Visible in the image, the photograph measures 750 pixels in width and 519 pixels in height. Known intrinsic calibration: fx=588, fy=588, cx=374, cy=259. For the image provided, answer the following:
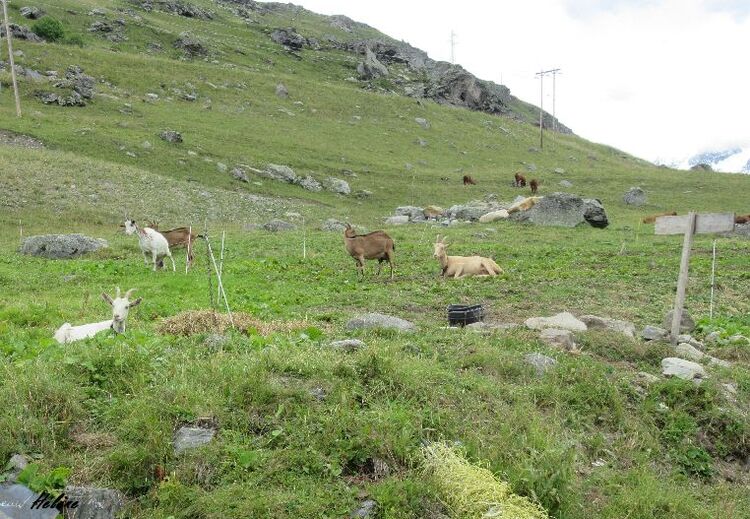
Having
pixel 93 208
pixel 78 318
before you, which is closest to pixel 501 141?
pixel 93 208

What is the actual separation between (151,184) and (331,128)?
2976 cm

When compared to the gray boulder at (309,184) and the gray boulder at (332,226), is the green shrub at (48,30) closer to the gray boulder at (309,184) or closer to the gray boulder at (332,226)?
the gray boulder at (309,184)

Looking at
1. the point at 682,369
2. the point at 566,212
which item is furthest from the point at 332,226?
the point at 682,369

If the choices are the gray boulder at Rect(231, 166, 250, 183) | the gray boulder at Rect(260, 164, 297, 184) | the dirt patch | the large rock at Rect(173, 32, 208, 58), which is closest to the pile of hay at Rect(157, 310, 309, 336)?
the gray boulder at Rect(231, 166, 250, 183)

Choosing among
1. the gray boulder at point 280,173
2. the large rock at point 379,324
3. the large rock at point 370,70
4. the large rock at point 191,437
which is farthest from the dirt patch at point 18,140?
the large rock at point 370,70

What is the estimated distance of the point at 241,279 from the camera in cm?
1727

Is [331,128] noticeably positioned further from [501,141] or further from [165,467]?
[165,467]

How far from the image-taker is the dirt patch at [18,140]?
1501 inches

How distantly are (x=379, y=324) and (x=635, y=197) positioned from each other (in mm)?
41920

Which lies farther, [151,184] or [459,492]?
[151,184]

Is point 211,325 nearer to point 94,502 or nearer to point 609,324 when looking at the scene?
point 94,502

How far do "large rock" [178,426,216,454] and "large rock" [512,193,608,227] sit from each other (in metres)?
29.8

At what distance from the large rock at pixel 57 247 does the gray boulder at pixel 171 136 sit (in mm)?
24047

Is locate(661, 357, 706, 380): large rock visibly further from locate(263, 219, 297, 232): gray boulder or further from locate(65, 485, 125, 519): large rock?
locate(263, 219, 297, 232): gray boulder
